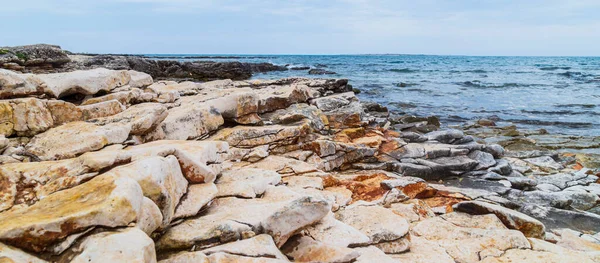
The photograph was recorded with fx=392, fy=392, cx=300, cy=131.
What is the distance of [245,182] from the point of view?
243 inches

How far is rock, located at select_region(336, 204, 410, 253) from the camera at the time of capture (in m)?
5.77

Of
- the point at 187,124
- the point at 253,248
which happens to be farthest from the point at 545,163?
the point at 253,248

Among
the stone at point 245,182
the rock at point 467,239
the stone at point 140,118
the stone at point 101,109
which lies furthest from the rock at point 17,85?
the rock at point 467,239

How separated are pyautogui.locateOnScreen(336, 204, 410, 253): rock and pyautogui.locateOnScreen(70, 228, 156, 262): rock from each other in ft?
9.96

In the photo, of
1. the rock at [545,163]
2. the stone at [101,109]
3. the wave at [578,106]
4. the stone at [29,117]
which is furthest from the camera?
the wave at [578,106]

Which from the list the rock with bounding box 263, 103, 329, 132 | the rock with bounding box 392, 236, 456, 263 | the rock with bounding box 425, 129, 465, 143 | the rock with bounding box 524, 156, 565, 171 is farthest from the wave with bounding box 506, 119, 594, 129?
the rock with bounding box 392, 236, 456, 263

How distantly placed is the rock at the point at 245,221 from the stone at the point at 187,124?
124 inches

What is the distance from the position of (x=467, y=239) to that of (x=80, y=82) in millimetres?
7933

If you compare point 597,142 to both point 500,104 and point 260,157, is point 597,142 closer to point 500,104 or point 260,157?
point 500,104

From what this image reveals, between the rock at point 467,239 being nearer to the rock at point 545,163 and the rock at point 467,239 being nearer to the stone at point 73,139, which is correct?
the stone at point 73,139

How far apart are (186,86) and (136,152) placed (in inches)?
339

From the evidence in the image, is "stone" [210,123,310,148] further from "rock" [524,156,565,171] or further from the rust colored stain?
"rock" [524,156,565,171]

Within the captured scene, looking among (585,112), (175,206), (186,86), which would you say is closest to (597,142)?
(585,112)

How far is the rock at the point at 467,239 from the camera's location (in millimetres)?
6078
